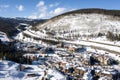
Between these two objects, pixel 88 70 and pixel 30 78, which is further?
pixel 88 70

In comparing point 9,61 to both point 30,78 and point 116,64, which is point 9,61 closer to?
point 30,78

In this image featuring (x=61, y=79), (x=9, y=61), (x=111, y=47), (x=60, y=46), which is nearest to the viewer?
(x=61, y=79)

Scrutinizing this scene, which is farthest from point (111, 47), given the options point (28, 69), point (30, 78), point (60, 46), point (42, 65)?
point (30, 78)

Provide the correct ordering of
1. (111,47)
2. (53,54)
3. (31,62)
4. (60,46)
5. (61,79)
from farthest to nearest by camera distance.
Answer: (60,46) → (111,47) → (53,54) → (31,62) → (61,79)

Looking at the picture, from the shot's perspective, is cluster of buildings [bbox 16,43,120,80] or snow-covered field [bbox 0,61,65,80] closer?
snow-covered field [bbox 0,61,65,80]

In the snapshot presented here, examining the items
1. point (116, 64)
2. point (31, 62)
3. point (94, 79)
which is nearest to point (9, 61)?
point (31, 62)

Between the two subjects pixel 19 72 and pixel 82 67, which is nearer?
pixel 19 72

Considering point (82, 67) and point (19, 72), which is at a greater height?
point (82, 67)

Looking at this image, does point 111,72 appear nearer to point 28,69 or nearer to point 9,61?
point 28,69

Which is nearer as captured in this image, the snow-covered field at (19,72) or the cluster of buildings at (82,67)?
the snow-covered field at (19,72)
